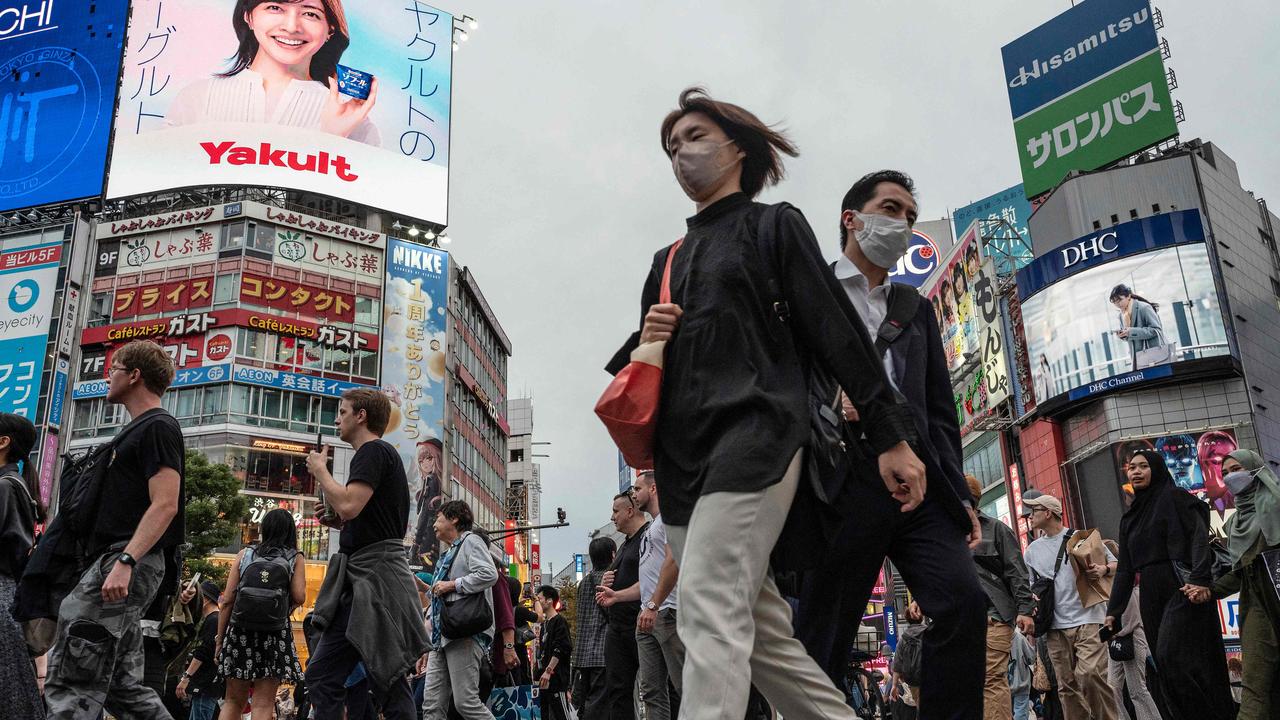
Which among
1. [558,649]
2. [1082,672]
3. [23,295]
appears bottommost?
[1082,672]

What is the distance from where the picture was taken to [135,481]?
406cm

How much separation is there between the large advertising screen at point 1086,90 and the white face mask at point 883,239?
3469 centimetres

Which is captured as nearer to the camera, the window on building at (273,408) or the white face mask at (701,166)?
the white face mask at (701,166)

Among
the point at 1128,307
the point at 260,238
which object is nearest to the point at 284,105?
the point at 260,238

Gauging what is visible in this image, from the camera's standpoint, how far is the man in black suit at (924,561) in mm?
2730

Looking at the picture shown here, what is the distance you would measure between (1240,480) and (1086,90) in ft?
112

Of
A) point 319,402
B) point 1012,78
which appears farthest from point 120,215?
point 1012,78

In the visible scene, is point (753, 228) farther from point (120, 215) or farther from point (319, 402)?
point (120, 215)

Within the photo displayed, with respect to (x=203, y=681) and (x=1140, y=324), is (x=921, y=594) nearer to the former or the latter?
(x=203, y=681)

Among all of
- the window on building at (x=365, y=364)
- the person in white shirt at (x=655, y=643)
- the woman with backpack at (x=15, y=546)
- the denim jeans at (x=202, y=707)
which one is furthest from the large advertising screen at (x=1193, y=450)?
the woman with backpack at (x=15, y=546)

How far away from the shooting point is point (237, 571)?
602 cm

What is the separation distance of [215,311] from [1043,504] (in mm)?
38358

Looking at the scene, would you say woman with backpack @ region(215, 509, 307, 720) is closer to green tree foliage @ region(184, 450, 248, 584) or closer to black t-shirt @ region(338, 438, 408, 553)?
black t-shirt @ region(338, 438, 408, 553)

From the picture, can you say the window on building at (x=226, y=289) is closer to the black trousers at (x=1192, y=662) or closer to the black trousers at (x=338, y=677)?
the black trousers at (x=338, y=677)
